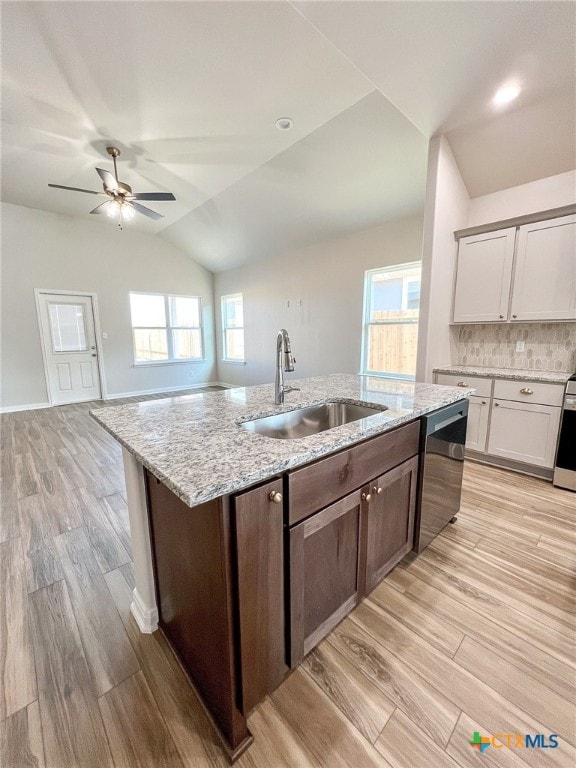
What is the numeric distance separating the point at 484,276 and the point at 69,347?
20.9 ft

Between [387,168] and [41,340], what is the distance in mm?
5799

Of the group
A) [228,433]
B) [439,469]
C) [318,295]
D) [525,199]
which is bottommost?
[439,469]

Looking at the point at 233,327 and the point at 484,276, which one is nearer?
the point at 484,276

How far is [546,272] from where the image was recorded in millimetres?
2604

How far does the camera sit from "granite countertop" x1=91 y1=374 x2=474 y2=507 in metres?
0.76

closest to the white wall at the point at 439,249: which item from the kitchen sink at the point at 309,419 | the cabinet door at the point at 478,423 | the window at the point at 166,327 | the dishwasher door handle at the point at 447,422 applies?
the cabinet door at the point at 478,423

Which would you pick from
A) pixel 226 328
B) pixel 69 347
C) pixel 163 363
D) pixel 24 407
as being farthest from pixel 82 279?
pixel 226 328

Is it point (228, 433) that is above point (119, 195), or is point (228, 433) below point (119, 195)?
below

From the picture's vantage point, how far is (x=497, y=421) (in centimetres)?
277

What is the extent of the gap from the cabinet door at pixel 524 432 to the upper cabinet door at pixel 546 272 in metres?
0.81

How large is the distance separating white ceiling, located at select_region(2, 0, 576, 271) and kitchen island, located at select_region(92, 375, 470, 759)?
2329mm

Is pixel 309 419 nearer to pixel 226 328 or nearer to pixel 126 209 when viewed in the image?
pixel 126 209

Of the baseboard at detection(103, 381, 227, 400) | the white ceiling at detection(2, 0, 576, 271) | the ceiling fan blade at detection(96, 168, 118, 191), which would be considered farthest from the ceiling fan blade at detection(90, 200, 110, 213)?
the baseboard at detection(103, 381, 227, 400)

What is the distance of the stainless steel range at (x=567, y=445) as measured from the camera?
230cm
